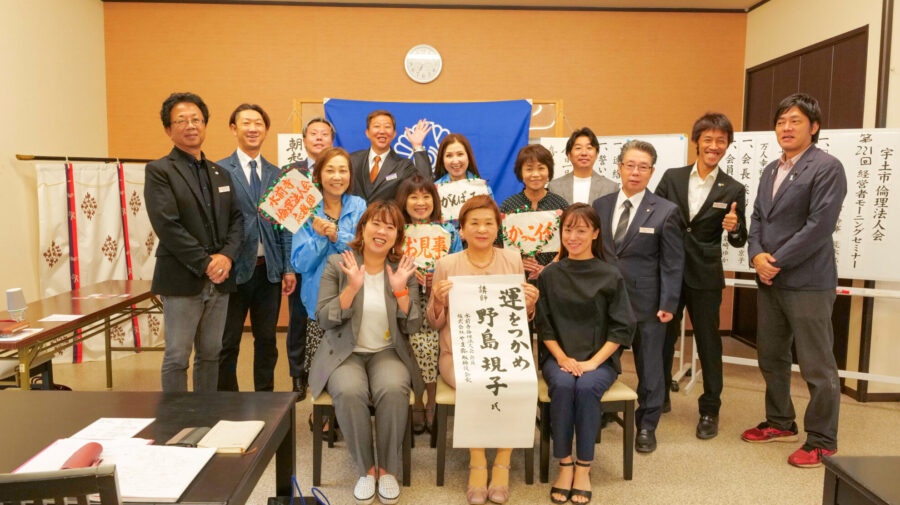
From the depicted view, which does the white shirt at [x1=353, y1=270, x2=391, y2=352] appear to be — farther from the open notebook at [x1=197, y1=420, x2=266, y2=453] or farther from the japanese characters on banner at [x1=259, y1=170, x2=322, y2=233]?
the open notebook at [x1=197, y1=420, x2=266, y2=453]

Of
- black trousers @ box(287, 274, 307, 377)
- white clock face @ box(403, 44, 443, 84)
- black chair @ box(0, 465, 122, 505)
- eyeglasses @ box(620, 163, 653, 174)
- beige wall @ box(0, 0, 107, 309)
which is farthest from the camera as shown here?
white clock face @ box(403, 44, 443, 84)

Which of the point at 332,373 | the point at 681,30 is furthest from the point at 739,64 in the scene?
the point at 332,373

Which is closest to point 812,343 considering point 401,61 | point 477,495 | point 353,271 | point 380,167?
point 477,495

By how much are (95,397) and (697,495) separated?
2387 millimetres

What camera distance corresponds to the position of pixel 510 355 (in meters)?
2.36

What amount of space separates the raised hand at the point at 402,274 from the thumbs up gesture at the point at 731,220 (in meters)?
1.68

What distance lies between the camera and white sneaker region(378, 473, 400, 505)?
2281 millimetres

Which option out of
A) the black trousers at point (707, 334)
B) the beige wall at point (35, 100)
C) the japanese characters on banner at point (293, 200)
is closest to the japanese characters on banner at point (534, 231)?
the black trousers at point (707, 334)

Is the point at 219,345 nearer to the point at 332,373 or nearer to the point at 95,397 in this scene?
the point at 332,373

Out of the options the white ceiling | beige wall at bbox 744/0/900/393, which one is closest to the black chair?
beige wall at bbox 744/0/900/393

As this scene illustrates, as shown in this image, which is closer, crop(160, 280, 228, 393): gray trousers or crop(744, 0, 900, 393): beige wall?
crop(160, 280, 228, 393): gray trousers

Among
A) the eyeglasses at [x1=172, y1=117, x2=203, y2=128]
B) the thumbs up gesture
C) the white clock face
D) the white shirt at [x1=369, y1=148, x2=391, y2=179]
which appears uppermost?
the white clock face

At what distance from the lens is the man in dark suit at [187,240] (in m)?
2.50

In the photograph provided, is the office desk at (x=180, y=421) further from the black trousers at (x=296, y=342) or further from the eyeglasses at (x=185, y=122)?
the black trousers at (x=296, y=342)
